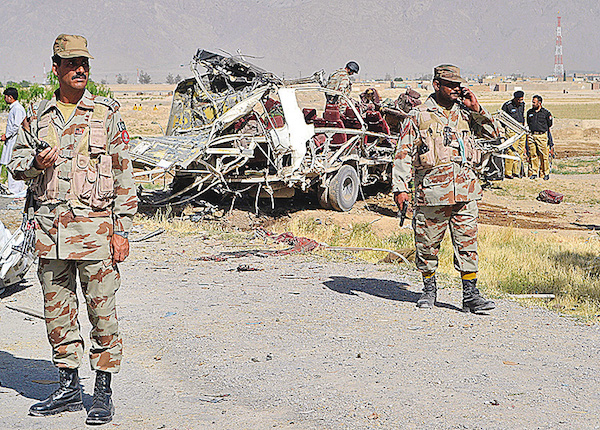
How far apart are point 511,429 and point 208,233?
23.7ft

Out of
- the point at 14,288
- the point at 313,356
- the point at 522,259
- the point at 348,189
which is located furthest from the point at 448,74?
the point at 348,189

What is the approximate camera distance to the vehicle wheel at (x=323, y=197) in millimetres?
12430

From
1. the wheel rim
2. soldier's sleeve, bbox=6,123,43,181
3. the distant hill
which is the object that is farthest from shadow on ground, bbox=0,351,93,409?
the distant hill

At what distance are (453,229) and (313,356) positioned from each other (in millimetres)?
1845

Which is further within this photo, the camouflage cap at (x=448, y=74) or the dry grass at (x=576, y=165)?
the dry grass at (x=576, y=165)

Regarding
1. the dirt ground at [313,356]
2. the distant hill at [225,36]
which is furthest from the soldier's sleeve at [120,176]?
the distant hill at [225,36]

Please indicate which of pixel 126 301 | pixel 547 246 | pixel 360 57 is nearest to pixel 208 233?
pixel 126 301

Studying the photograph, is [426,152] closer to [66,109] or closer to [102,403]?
[66,109]

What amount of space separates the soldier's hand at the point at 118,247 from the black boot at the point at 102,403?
631 mm

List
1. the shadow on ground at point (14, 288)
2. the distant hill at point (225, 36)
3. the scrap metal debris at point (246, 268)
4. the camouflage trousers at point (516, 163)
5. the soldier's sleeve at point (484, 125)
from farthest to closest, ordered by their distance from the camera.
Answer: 1. the distant hill at point (225, 36)
2. the camouflage trousers at point (516, 163)
3. the scrap metal debris at point (246, 268)
4. the shadow on ground at point (14, 288)
5. the soldier's sleeve at point (484, 125)

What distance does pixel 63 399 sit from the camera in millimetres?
4234

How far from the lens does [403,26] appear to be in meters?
196

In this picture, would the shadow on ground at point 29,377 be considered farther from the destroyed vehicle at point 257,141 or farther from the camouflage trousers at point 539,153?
the camouflage trousers at point 539,153

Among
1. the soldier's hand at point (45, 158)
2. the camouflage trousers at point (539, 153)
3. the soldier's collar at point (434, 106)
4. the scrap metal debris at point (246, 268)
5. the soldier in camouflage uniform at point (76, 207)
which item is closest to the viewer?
the soldier's hand at point (45, 158)
